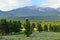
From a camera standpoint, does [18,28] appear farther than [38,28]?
No

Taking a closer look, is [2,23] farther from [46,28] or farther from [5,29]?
[46,28]

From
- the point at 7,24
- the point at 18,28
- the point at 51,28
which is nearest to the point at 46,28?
the point at 51,28

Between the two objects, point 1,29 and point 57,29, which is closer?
point 1,29

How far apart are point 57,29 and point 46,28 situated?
22.8 ft

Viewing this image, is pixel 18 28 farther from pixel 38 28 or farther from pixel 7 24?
pixel 38 28

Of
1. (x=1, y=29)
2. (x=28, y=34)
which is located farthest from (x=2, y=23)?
(x=28, y=34)

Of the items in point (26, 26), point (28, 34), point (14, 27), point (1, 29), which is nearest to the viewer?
point (28, 34)

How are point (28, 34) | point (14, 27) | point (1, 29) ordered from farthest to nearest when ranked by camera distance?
point (14, 27)
point (1, 29)
point (28, 34)

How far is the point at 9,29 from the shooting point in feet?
294

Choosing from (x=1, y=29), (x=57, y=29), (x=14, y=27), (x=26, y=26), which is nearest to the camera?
(x=26, y=26)

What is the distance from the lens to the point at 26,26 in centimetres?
7225

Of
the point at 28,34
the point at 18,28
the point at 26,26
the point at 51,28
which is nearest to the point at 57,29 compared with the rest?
the point at 51,28

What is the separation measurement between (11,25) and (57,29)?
32.1 m

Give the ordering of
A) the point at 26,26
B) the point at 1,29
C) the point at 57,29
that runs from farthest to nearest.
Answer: the point at 57,29
the point at 1,29
the point at 26,26
